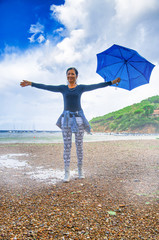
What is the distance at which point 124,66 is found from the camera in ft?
16.6

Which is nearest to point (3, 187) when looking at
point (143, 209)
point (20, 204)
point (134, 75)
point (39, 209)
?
point (20, 204)

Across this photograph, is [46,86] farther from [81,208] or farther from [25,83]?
[81,208]

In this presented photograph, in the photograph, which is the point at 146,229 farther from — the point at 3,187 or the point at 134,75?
the point at 134,75

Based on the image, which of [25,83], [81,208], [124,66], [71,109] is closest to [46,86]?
[25,83]

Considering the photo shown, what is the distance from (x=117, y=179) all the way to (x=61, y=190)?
1.81m

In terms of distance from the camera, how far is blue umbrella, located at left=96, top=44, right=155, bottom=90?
15.8ft

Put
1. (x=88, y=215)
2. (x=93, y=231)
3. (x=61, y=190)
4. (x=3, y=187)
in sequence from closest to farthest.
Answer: (x=93, y=231), (x=88, y=215), (x=61, y=190), (x=3, y=187)

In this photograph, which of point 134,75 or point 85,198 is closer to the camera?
point 85,198

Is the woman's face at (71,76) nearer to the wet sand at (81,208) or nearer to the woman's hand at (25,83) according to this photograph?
the woman's hand at (25,83)

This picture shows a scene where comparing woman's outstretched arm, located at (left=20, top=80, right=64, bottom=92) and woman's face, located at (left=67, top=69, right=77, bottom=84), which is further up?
woman's face, located at (left=67, top=69, right=77, bottom=84)

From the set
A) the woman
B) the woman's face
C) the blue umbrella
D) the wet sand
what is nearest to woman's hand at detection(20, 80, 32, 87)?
the woman

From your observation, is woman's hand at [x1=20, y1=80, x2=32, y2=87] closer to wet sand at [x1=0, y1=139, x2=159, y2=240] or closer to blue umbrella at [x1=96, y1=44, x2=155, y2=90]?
blue umbrella at [x1=96, y1=44, x2=155, y2=90]

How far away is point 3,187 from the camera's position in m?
4.56

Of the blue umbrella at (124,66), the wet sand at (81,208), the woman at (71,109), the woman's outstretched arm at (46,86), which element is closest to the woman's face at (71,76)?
the woman at (71,109)
